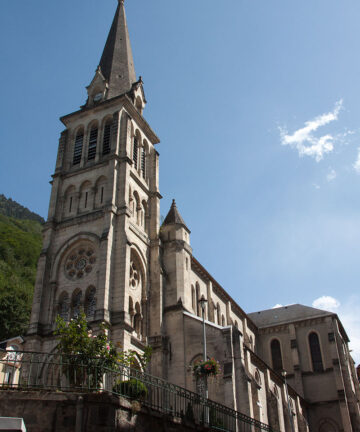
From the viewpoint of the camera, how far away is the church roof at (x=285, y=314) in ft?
180

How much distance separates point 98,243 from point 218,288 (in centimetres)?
1577

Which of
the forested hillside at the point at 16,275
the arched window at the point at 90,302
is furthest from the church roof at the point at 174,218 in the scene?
the forested hillside at the point at 16,275

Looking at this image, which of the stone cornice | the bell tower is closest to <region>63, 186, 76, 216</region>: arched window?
the bell tower

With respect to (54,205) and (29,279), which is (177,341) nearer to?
(54,205)

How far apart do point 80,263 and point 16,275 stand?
50.0 meters

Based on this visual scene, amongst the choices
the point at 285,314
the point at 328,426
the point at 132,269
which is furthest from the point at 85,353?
the point at 285,314

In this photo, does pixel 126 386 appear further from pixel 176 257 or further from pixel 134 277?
pixel 176 257

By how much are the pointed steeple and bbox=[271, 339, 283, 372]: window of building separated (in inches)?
1287

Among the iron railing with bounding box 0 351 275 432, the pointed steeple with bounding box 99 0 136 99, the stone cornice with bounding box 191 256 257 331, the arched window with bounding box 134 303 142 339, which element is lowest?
the iron railing with bounding box 0 351 275 432

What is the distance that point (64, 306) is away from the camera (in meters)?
31.6

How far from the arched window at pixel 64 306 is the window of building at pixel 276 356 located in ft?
98.2

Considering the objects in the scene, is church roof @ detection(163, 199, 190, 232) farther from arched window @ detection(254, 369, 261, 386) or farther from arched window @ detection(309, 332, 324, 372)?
arched window @ detection(309, 332, 324, 372)

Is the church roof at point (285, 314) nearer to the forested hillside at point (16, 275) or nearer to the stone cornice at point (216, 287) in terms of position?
the stone cornice at point (216, 287)

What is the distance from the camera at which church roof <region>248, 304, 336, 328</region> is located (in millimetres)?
54750
